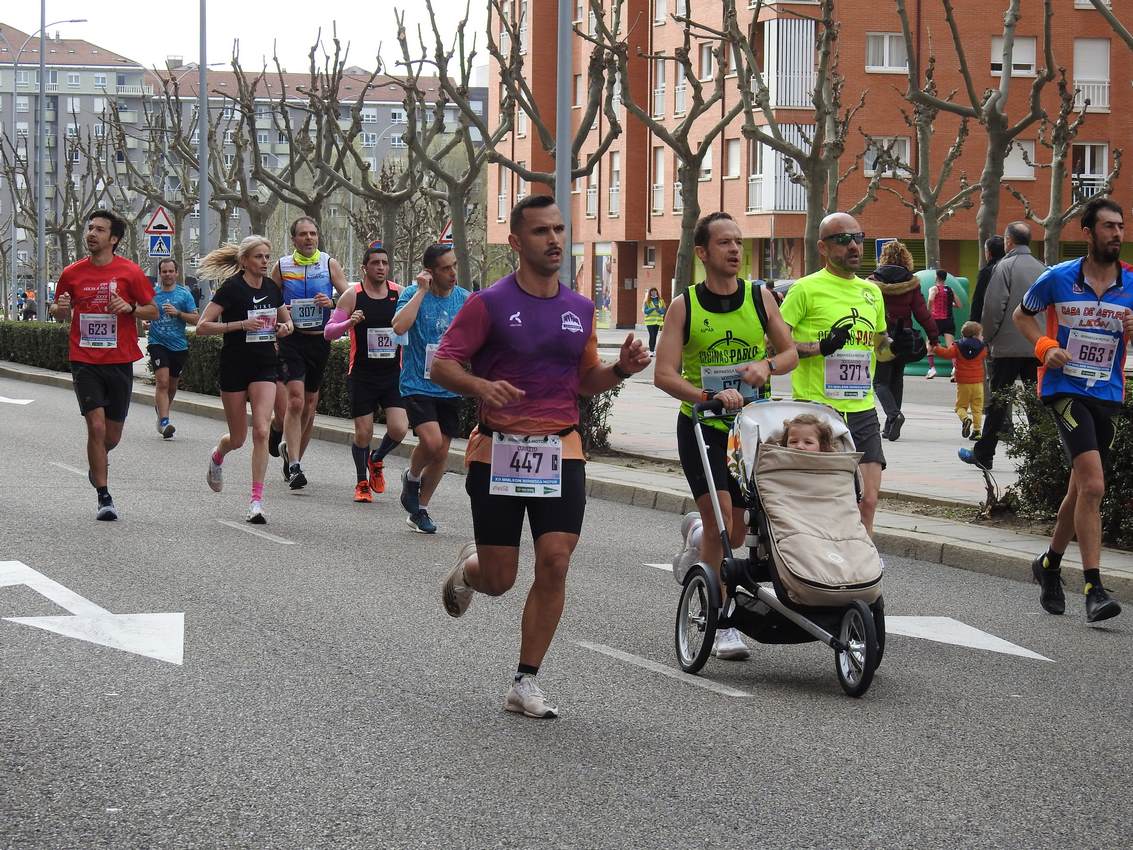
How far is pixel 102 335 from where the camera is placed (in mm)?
12250

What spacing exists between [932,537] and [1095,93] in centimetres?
4958

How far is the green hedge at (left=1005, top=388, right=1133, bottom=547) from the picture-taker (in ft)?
33.7

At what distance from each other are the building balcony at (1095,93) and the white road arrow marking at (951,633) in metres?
51.3

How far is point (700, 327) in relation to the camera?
7523 millimetres

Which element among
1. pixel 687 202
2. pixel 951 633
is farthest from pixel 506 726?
pixel 687 202

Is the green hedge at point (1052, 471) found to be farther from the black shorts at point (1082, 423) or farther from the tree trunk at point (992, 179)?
the tree trunk at point (992, 179)

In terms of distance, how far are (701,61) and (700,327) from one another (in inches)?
2144

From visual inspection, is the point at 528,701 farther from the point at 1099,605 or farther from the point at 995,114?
the point at 995,114

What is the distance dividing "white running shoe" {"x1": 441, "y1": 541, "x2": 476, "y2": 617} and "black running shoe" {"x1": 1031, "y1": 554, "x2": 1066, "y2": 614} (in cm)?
341

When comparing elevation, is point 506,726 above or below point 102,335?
below

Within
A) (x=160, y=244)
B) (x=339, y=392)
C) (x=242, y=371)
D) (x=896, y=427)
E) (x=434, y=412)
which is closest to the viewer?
(x=434, y=412)

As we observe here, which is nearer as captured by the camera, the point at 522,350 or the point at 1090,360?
the point at 522,350

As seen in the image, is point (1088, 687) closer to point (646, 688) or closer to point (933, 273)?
point (646, 688)

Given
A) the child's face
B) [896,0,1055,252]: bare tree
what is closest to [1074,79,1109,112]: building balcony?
[896,0,1055,252]: bare tree
